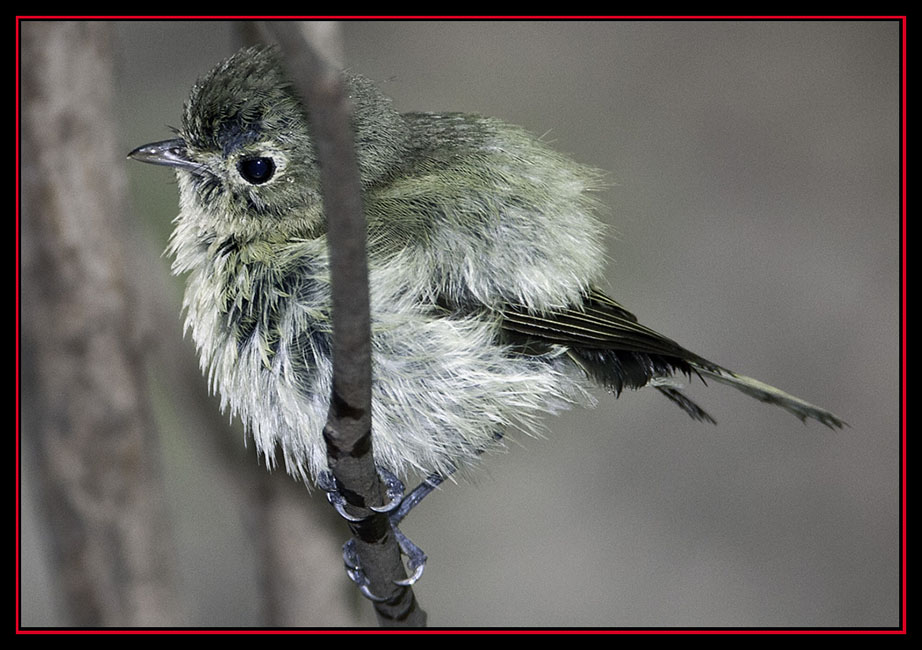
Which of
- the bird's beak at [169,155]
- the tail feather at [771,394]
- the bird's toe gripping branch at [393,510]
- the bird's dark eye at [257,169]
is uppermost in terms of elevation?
the bird's beak at [169,155]

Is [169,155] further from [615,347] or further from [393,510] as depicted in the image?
[615,347]

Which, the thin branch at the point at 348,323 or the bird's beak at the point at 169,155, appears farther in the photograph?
the bird's beak at the point at 169,155

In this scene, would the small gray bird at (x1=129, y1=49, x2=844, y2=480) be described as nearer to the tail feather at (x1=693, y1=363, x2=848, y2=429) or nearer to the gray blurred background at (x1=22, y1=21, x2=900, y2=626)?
the tail feather at (x1=693, y1=363, x2=848, y2=429)

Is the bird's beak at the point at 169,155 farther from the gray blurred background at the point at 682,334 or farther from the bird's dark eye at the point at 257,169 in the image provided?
the gray blurred background at the point at 682,334

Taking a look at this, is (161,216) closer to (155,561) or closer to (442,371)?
(155,561)

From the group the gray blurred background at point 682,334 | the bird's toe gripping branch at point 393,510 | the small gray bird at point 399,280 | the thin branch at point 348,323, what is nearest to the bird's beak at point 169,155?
the small gray bird at point 399,280

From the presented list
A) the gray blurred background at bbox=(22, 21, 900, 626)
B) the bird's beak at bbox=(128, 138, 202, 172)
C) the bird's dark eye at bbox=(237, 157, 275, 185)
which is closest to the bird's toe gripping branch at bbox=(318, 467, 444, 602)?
the bird's dark eye at bbox=(237, 157, 275, 185)

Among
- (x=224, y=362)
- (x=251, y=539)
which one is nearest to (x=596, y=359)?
(x=224, y=362)
